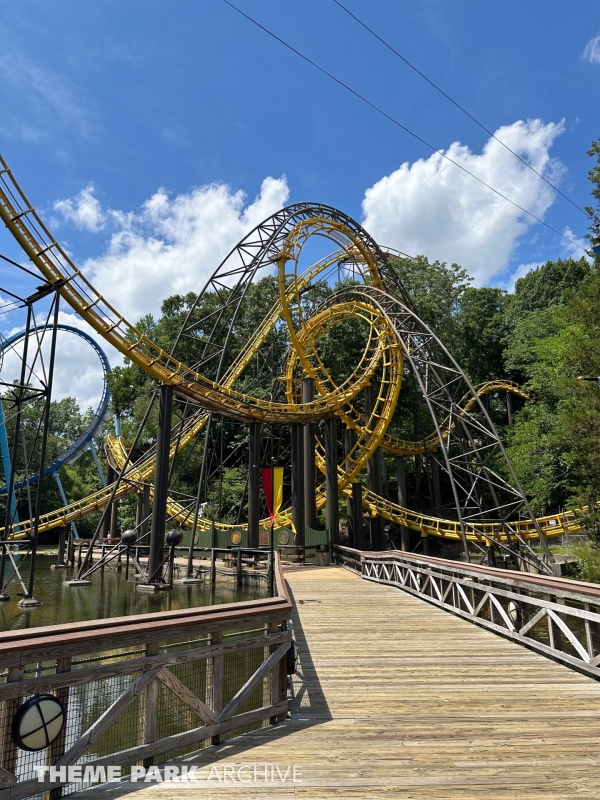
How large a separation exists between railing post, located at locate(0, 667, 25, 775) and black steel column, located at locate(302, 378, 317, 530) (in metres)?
18.8

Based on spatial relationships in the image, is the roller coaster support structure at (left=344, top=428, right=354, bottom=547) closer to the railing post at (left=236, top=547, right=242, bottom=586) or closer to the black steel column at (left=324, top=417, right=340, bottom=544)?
the black steel column at (left=324, top=417, right=340, bottom=544)

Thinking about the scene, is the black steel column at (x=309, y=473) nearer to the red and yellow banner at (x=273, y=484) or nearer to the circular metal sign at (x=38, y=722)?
the red and yellow banner at (x=273, y=484)

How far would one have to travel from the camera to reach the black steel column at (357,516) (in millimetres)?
22859

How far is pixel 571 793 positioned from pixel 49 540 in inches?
1926

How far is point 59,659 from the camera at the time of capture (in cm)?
322

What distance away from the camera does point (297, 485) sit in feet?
70.7

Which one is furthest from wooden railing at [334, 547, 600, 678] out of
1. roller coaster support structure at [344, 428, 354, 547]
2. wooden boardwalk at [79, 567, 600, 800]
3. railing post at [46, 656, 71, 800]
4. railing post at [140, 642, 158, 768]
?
roller coaster support structure at [344, 428, 354, 547]

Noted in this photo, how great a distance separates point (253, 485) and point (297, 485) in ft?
7.61

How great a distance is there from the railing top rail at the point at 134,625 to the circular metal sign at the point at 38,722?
0.94 ft

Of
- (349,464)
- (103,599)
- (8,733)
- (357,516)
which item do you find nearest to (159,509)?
(103,599)

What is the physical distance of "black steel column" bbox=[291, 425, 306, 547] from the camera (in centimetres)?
2111

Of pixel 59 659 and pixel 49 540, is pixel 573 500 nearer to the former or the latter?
pixel 59 659

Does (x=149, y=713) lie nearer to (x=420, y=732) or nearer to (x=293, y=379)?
(x=420, y=732)

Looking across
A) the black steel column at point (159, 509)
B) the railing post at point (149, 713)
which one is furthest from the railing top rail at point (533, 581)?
the black steel column at point (159, 509)
